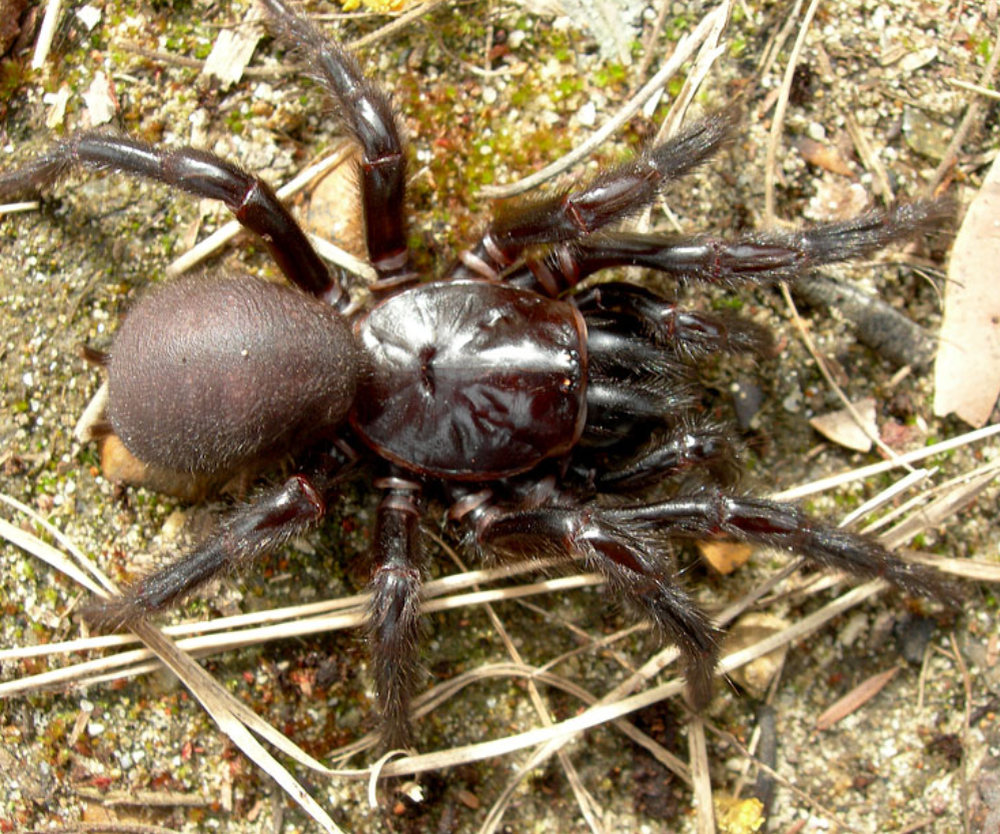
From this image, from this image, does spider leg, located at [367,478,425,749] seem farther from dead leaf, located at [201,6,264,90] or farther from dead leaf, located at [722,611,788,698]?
dead leaf, located at [201,6,264,90]

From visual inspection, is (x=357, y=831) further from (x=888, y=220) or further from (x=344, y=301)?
(x=888, y=220)

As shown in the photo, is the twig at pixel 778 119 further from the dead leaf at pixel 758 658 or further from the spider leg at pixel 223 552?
the spider leg at pixel 223 552

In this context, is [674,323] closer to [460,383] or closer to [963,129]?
[460,383]

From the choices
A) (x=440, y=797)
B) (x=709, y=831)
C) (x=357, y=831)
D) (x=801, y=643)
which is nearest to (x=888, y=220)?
(x=801, y=643)

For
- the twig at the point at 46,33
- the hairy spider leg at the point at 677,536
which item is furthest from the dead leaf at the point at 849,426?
the twig at the point at 46,33

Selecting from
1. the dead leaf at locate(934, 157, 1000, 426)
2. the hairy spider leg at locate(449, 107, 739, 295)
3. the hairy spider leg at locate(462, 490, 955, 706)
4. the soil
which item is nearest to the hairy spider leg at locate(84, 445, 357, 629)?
the soil

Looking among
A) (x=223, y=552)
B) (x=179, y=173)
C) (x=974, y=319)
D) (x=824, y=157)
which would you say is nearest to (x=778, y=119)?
(x=824, y=157)
